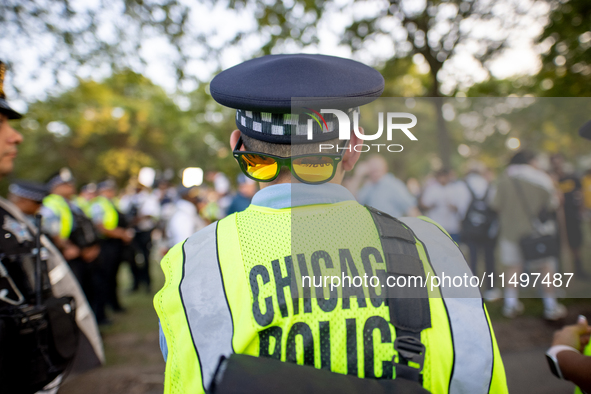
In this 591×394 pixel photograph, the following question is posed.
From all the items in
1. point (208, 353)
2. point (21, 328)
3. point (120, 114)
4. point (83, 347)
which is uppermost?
point (120, 114)

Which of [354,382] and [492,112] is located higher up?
[492,112]

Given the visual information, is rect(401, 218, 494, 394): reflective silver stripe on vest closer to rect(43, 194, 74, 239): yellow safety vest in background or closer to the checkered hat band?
the checkered hat band

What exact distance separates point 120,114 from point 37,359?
31.7m

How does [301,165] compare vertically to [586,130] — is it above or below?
below

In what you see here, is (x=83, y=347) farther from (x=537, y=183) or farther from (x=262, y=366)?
(x=537, y=183)

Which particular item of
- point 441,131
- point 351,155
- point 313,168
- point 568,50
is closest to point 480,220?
point 441,131

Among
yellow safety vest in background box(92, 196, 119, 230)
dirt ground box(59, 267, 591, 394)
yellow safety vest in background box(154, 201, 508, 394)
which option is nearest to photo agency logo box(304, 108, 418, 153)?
yellow safety vest in background box(154, 201, 508, 394)

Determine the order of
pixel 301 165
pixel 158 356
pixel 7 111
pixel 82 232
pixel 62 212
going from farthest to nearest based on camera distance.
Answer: pixel 82 232
pixel 62 212
pixel 158 356
pixel 7 111
pixel 301 165

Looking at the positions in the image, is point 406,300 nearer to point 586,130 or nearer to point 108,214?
point 586,130

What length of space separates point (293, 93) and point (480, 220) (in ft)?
18.1

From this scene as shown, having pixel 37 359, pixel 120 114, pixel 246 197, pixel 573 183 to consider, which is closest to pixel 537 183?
pixel 573 183

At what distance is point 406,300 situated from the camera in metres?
1.03

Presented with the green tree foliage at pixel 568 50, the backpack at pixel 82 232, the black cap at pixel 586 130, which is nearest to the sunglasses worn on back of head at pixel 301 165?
the black cap at pixel 586 130

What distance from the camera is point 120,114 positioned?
2977cm
